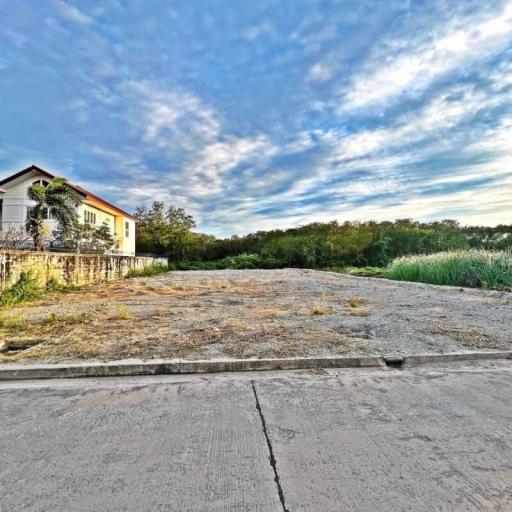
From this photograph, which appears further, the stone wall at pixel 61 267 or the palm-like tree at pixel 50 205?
Answer: the palm-like tree at pixel 50 205

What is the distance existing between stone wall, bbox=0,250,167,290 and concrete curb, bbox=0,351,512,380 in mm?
5722

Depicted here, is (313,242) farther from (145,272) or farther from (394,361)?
(394,361)

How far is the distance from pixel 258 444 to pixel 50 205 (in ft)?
50.0

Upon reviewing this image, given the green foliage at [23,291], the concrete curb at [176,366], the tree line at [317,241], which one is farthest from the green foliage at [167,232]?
the concrete curb at [176,366]

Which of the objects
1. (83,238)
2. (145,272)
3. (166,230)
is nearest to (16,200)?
(83,238)

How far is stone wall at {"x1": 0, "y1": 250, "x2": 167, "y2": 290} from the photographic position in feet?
26.3

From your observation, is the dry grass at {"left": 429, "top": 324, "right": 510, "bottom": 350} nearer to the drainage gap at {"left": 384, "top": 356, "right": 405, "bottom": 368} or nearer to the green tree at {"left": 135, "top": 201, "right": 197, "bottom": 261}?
the drainage gap at {"left": 384, "top": 356, "right": 405, "bottom": 368}

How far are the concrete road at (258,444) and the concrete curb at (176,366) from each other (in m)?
0.16

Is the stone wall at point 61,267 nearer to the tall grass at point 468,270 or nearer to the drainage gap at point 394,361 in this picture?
the drainage gap at point 394,361

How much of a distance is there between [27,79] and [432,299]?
13.2m

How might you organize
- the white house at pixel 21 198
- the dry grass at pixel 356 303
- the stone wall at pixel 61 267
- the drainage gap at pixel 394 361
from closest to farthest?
the drainage gap at pixel 394 361 < the dry grass at pixel 356 303 < the stone wall at pixel 61 267 < the white house at pixel 21 198

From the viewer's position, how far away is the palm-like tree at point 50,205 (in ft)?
41.4

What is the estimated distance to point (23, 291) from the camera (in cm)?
825

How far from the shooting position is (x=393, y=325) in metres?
5.27
